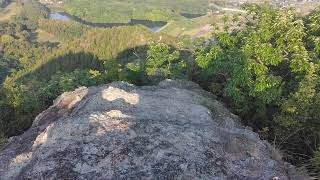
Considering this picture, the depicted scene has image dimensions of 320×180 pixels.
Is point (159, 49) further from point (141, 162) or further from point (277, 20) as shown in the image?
point (141, 162)

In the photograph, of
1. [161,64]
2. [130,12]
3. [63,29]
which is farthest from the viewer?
[130,12]

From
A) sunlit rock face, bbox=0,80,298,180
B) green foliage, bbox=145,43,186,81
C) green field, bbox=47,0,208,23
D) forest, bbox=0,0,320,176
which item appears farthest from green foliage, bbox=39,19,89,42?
sunlit rock face, bbox=0,80,298,180

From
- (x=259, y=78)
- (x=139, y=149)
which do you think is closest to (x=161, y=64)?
(x=259, y=78)

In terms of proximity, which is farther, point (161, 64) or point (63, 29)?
point (63, 29)

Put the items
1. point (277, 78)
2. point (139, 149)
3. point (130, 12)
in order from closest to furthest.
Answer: point (139, 149), point (277, 78), point (130, 12)

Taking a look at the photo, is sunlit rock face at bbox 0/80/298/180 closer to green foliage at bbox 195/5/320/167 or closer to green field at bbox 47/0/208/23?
green foliage at bbox 195/5/320/167

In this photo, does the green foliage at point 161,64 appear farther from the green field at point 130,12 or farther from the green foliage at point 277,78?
the green field at point 130,12

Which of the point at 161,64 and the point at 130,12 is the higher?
the point at 161,64

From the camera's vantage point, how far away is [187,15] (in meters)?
193

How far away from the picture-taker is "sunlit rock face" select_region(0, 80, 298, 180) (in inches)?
418

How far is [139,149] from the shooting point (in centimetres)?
1122

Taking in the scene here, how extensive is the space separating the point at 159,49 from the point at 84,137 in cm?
1581

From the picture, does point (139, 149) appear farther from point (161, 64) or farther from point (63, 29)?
point (63, 29)

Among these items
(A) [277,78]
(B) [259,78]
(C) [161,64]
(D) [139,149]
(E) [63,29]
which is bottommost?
(E) [63,29]
